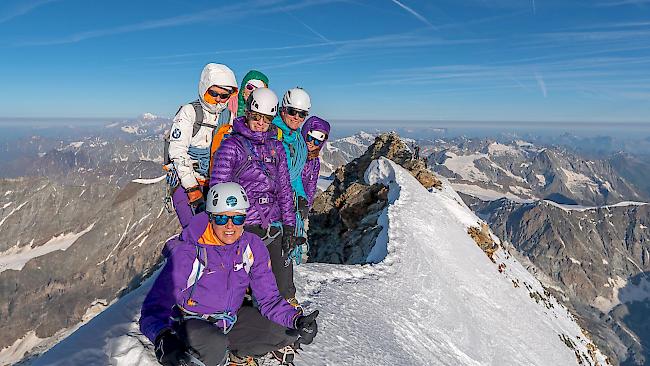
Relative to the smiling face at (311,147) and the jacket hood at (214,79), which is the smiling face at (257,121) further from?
the smiling face at (311,147)

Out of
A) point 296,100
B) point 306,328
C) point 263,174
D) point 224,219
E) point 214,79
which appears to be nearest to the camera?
point 224,219

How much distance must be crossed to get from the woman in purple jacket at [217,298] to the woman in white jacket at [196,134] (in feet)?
9.05

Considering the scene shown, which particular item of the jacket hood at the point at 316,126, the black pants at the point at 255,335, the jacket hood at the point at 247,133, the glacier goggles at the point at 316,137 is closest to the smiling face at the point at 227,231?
the black pants at the point at 255,335

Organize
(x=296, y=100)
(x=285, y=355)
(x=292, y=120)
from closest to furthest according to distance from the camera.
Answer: (x=285, y=355) < (x=292, y=120) < (x=296, y=100)

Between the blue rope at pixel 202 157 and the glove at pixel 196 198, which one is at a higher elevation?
the blue rope at pixel 202 157

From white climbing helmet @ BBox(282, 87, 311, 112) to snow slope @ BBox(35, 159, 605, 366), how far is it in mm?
5816

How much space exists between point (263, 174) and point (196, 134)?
6.59 feet

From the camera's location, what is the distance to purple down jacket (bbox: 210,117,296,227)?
8.68 metres

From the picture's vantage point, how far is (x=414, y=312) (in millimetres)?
15117

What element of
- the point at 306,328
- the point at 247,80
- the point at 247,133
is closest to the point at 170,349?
the point at 306,328

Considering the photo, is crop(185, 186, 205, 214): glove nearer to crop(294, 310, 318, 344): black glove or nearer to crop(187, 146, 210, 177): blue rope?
crop(187, 146, 210, 177): blue rope

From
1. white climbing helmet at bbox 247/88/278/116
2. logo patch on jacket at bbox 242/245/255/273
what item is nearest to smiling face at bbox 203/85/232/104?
white climbing helmet at bbox 247/88/278/116

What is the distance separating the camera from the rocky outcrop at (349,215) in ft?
82.7

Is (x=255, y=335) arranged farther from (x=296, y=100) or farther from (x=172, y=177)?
(x=296, y=100)
